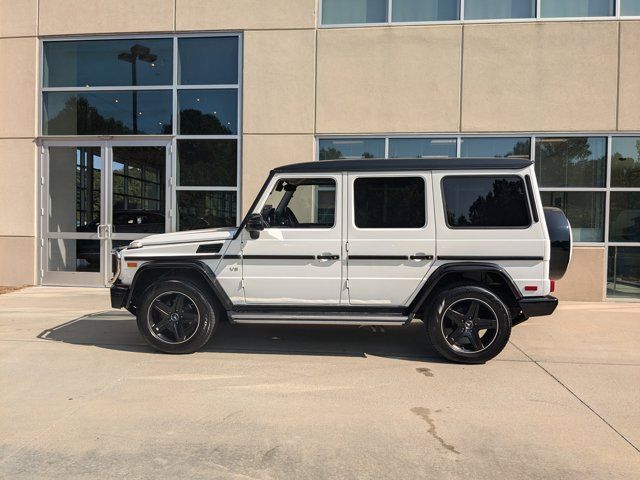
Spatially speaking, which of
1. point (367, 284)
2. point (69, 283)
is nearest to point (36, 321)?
point (69, 283)

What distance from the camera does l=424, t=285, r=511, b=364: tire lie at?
4.59m

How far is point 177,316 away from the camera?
4.93 meters

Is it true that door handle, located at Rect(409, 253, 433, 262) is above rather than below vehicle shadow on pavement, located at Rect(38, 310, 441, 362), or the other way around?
above

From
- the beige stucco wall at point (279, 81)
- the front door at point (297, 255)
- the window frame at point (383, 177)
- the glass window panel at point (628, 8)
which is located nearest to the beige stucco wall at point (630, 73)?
the glass window panel at point (628, 8)

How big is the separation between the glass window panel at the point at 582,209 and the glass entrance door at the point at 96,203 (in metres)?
Result: 7.43

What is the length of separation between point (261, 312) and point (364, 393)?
1484 millimetres

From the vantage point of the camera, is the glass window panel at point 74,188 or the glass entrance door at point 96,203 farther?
the glass window panel at point 74,188

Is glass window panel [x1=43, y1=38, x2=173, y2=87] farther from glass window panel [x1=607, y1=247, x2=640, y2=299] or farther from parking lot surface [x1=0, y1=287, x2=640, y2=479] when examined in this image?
glass window panel [x1=607, y1=247, x2=640, y2=299]

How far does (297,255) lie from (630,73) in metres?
7.34

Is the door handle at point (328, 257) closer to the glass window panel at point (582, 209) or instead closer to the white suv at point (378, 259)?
the white suv at point (378, 259)

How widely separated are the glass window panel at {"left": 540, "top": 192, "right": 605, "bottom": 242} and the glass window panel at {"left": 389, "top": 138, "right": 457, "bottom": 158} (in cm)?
190

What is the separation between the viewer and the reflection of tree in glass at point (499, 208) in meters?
4.60

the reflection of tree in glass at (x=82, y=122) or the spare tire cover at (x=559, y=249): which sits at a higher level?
the reflection of tree in glass at (x=82, y=122)

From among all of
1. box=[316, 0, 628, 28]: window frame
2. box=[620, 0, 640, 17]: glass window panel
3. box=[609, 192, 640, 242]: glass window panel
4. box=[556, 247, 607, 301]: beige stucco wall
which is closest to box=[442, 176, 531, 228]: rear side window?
box=[556, 247, 607, 301]: beige stucco wall
